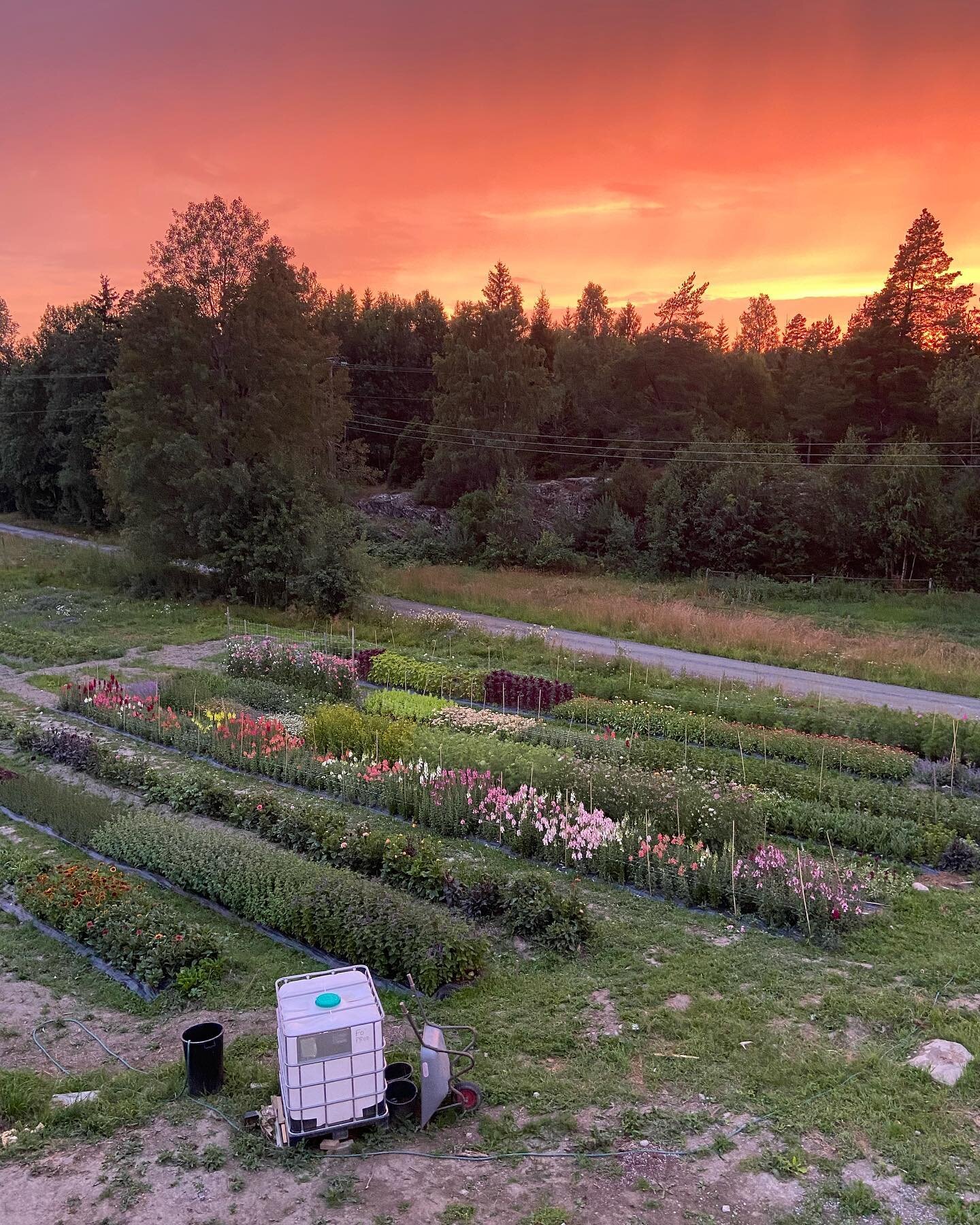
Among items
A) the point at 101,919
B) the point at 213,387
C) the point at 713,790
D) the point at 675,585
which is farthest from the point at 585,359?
the point at 101,919

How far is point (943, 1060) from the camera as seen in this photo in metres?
5.54

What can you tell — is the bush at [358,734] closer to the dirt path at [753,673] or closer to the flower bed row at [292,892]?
the flower bed row at [292,892]

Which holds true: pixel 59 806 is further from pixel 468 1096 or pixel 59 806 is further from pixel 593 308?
pixel 593 308

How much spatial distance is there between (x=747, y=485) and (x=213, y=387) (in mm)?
22641

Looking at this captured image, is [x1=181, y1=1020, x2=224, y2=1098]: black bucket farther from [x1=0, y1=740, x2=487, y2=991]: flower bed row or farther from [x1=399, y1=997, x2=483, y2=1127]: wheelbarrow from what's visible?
[x1=0, y1=740, x2=487, y2=991]: flower bed row

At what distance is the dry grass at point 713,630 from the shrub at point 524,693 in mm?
6404

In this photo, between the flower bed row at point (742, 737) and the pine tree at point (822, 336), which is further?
the pine tree at point (822, 336)

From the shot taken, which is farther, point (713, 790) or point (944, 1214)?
point (713, 790)

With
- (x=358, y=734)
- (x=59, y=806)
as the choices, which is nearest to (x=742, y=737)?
(x=358, y=734)

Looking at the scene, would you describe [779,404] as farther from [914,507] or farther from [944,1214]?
[944,1214]

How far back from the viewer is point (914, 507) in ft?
115

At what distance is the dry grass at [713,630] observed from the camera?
1811 centimetres

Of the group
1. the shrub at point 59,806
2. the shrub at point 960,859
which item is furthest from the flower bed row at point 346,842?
the shrub at point 960,859

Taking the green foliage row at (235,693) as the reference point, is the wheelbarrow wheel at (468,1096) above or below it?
below
